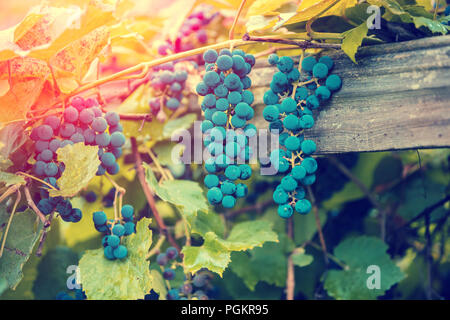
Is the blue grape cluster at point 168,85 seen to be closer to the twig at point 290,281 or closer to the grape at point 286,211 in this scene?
the grape at point 286,211

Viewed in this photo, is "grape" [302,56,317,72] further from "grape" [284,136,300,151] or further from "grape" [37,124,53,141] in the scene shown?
"grape" [37,124,53,141]

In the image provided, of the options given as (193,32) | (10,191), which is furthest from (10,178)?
(193,32)

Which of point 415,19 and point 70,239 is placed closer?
point 415,19

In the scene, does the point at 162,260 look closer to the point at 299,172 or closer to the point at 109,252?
the point at 109,252

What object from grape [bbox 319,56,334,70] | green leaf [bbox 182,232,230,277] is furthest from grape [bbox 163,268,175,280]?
grape [bbox 319,56,334,70]
